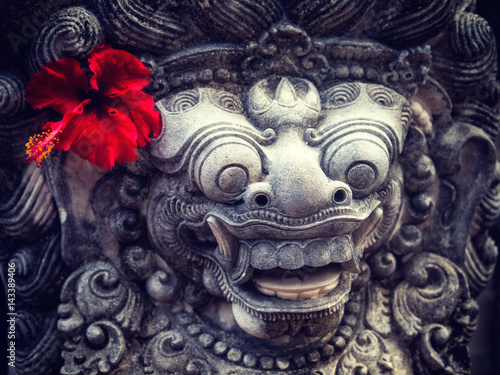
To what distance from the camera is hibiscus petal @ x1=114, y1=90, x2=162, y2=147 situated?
5.52 ft

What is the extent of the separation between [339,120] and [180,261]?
0.77m

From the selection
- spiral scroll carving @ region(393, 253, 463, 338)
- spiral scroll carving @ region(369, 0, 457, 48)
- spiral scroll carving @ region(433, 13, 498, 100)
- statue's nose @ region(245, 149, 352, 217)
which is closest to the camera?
statue's nose @ region(245, 149, 352, 217)

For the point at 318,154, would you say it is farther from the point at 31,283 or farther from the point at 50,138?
the point at 31,283

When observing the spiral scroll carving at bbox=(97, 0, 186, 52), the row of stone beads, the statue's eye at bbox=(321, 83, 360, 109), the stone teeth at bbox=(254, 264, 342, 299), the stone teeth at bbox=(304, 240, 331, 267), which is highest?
the statue's eye at bbox=(321, 83, 360, 109)

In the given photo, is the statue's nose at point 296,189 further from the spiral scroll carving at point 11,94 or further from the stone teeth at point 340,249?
the spiral scroll carving at point 11,94

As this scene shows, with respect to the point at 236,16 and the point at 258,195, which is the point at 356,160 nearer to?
the point at 258,195

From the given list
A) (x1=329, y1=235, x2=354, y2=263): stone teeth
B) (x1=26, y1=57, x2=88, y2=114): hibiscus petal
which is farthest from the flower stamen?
(x1=329, y1=235, x2=354, y2=263): stone teeth

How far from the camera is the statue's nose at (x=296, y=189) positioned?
1.60 m

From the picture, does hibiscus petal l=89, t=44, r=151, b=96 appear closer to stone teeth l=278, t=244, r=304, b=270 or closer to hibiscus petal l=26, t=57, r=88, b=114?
hibiscus petal l=26, t=57, r=88, b=114

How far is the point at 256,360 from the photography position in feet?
6.12

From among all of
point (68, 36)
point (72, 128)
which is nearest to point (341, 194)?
point (72, 128)

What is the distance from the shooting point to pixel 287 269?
170 cm

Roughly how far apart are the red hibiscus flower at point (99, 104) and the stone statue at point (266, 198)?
0.07 metres

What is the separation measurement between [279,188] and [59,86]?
781mm
